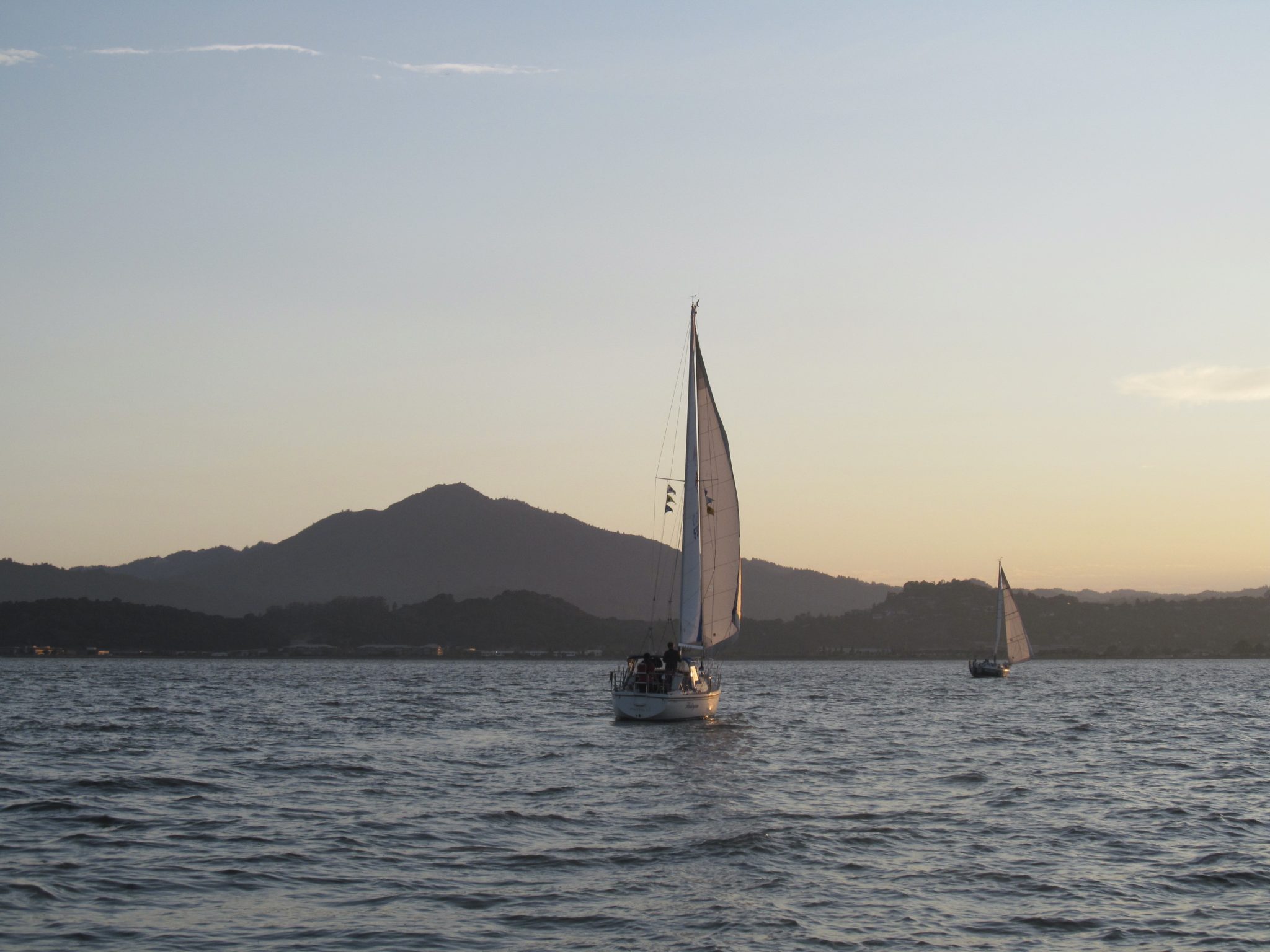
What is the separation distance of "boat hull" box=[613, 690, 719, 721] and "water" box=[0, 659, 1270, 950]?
30.2 inches

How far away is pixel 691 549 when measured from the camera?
Answer: 48469 millimetres

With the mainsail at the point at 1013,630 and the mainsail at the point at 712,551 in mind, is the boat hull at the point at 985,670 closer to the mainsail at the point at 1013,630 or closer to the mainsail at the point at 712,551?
the mainsail at the point at 1013,630

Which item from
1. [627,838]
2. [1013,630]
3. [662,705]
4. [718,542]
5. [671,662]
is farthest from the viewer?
[1013,630]

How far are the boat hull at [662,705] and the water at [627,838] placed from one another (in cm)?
77

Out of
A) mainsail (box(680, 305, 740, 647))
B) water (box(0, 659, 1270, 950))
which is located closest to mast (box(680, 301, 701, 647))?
mainsail (box(680, 305, 740, 647))

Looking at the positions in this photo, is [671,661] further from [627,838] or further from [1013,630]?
[1013,630]

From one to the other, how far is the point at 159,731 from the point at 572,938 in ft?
117

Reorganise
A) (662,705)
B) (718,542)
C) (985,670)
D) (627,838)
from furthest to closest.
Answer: (985,670) → (718,542) → (662,705) → (627,838)

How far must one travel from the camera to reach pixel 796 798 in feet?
93.7

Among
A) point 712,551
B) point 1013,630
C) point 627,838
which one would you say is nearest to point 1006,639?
point 1013,630

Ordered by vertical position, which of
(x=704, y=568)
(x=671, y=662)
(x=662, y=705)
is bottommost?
(x=662, y=705)

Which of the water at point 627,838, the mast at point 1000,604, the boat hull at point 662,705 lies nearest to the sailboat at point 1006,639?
the mast at point 1000,604

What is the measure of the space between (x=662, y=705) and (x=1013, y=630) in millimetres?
96603

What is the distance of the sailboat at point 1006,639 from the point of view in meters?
127
